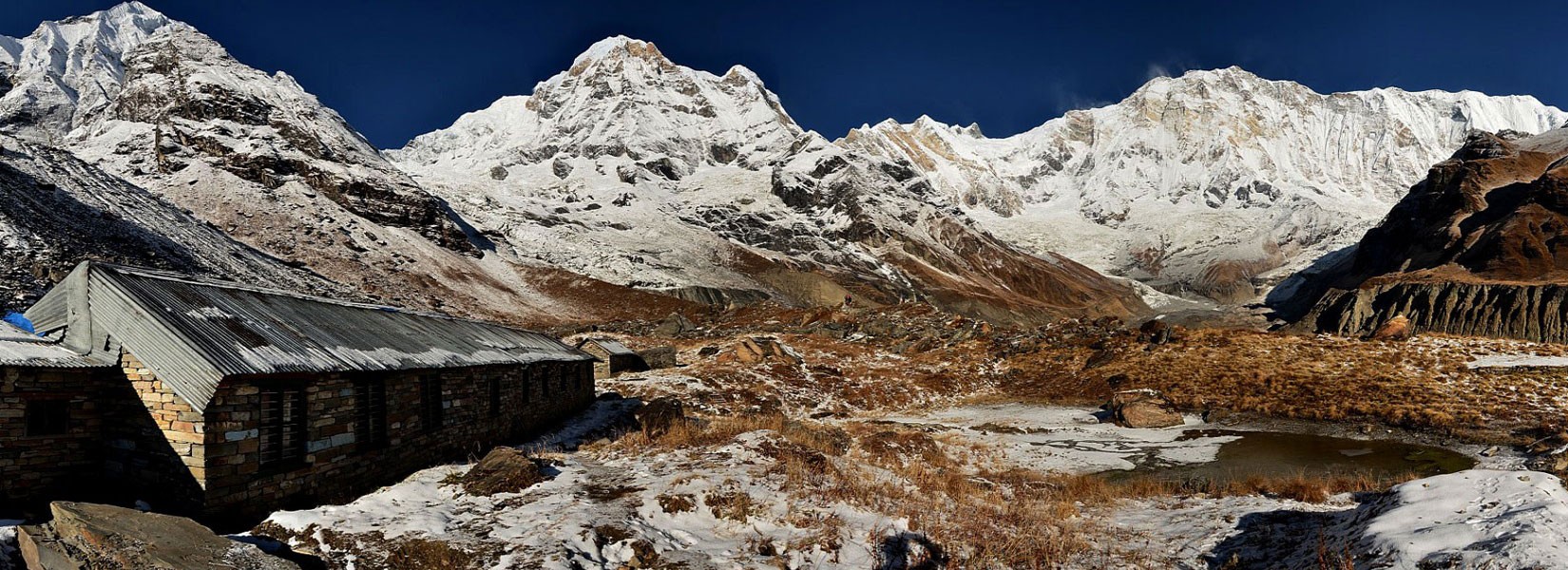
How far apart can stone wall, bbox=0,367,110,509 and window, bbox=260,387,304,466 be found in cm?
230

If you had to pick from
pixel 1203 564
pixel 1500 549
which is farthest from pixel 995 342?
pixel 1500 549

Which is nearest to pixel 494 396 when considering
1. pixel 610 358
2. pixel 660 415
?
pixel 660 415

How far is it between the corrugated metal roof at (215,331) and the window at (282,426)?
1.60 feet

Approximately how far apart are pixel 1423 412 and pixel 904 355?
25.6 m

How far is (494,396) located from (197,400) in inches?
349

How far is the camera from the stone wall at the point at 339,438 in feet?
33.0

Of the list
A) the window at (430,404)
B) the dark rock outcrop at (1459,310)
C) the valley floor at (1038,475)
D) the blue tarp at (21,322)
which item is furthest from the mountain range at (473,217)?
the dark rock outcrop at (1459,310)

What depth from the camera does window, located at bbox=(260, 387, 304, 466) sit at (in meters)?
10.8

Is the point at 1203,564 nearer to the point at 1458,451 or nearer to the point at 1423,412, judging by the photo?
the point at 1458,451

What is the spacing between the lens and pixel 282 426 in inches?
437

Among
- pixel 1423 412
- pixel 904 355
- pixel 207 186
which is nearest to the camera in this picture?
pixel 1423 412

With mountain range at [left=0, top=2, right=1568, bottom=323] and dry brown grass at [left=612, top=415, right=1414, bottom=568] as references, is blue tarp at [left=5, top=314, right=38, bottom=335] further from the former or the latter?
mountain range at [left=0, top=2, right=1568, bottom=323]

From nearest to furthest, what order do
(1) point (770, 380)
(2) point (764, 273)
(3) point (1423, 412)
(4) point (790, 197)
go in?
(3) point (1423, 412) → (1) point (770, 380) → (2) point (764, 273) → (4) point (790, 197)

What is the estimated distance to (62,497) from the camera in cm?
993
